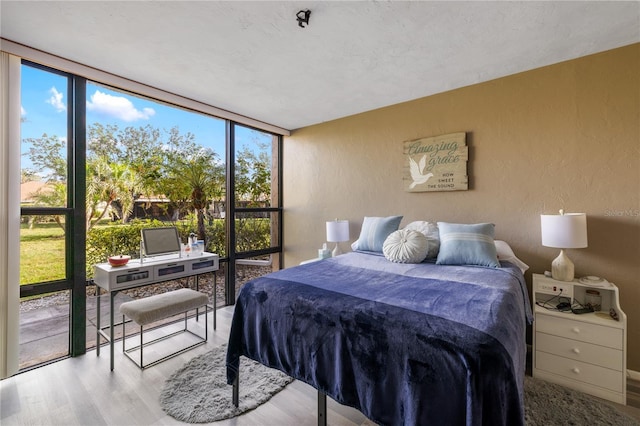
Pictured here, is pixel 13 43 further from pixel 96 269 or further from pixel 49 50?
pixel 96 269

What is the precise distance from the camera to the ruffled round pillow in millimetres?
2459

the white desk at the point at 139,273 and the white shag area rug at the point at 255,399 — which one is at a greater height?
the white desk at the point at 139,273

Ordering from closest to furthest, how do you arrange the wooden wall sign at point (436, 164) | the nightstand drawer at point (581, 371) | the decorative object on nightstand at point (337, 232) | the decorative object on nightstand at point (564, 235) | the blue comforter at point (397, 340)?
the blue comforter at point (397, 340)
the nightstand drawer at point (581, 371)
the decorative object on nightstand at point (564, 235)
the wooden wall sign at point (436, 164)
the decorative object on nightstand at point (337, 232)

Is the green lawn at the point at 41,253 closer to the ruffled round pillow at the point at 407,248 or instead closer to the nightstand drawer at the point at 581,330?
the ruffled round pillow at the point at 407,248

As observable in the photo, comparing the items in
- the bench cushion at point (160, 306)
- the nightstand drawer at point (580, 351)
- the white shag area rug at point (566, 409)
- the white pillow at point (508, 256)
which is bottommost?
the white shag area rug at point (566, 409)

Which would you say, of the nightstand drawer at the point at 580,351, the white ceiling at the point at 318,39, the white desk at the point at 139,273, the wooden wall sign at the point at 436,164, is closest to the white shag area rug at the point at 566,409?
the nightstand drawer at the point at 580,351

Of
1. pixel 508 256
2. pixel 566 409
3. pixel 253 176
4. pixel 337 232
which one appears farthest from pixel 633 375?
pixel 253 176

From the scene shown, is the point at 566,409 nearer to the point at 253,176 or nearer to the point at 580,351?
the point at 580,351

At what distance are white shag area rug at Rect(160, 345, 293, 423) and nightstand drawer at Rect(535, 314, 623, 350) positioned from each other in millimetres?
1970

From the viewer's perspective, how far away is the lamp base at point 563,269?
220 cm

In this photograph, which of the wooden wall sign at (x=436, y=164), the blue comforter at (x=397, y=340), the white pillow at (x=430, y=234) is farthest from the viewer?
the wooden wall sign at (x=436, y=164)

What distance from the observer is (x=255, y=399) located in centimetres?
189

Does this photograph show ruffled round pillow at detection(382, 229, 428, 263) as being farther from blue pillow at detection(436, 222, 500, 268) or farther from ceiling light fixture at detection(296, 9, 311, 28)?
ceiling light fixture at detection(296, 9, 311, 28)

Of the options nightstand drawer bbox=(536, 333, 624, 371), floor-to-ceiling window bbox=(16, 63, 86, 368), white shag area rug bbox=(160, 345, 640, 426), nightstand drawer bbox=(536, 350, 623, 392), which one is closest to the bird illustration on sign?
nightstand drawer bbox=(536, 333, 624, 371)
